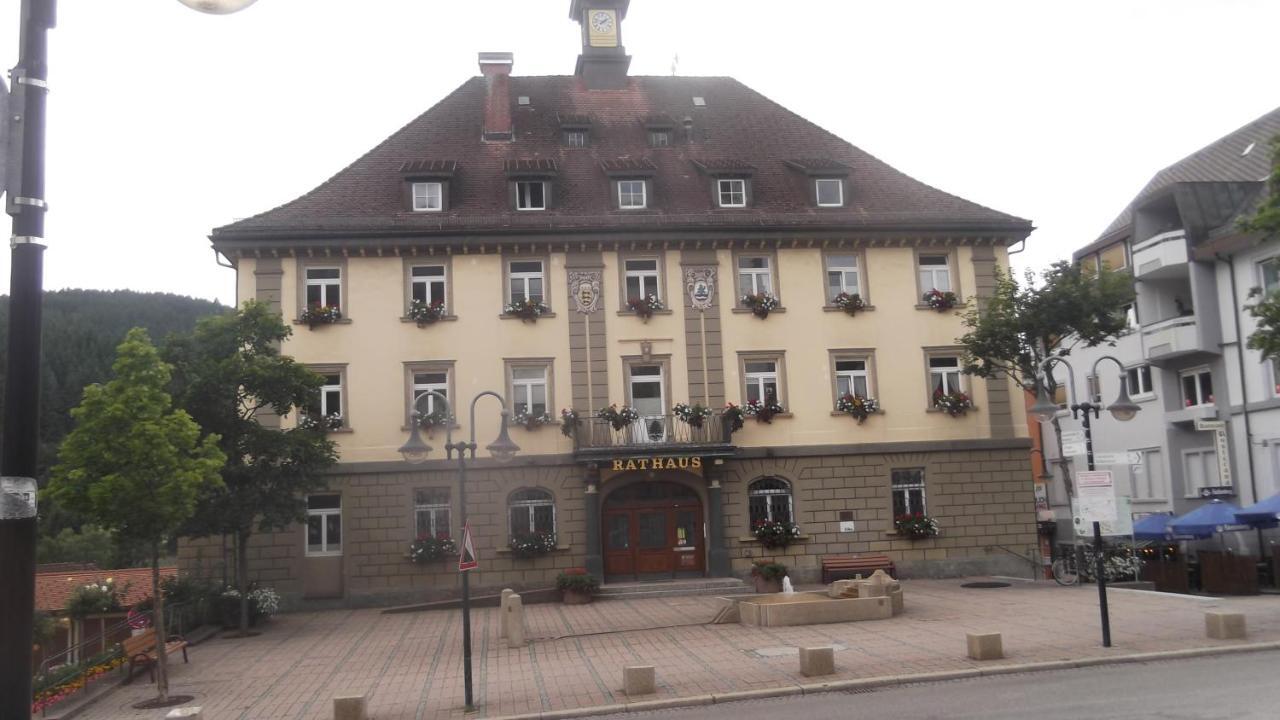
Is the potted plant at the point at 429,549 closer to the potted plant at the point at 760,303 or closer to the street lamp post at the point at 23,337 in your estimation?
the potted plant at the point at 760,303

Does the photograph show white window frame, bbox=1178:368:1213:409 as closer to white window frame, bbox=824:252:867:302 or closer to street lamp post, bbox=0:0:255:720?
white window frame, bbox=824:252:867:302

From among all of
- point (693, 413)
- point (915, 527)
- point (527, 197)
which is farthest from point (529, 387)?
point (915, 527)

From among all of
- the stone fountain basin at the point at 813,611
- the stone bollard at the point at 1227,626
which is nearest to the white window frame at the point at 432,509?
the stone fountain basin at the point at 813,611

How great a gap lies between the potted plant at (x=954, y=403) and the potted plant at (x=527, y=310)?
37.9 feet

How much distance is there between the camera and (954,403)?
3042 cm

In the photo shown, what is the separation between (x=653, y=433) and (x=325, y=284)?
9966 millimetres

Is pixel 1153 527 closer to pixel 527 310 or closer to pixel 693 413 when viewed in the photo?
pixel 693 413

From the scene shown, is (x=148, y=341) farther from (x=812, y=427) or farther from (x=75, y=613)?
(x=812, y=427)

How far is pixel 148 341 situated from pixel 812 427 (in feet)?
59.7

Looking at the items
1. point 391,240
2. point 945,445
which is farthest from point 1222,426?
point 391,240

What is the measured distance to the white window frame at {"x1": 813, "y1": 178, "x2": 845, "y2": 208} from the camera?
31797mm

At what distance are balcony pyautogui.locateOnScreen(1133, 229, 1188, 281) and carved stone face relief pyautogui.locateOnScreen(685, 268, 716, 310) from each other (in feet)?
53.6

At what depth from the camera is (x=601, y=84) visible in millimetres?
36312

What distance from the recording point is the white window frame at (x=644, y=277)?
30.3 meters
